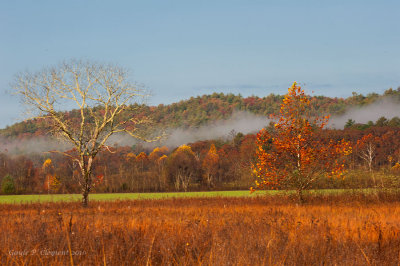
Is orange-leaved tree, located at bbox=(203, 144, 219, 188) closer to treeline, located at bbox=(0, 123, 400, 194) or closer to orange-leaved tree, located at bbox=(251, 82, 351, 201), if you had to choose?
treeline, located at bbox=(0, 123, 400, 194)

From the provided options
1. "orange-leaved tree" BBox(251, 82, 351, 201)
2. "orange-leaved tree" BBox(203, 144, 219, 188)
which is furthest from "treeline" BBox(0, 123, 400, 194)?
"orange-leaved tree" BBox(251, 82, 351, 201)

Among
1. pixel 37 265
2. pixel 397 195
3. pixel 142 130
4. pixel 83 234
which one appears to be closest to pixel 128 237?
pixel 83 234

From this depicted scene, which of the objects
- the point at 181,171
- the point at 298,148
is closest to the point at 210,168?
the point at 181,171

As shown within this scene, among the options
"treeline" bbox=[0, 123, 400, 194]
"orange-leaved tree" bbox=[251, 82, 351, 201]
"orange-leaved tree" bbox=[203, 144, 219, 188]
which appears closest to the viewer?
"orange-leaved tree" bbox=[251, 82, 351, 201]

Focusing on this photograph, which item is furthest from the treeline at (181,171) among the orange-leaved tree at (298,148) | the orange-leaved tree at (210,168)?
the orange-leaved tree at (298,148)

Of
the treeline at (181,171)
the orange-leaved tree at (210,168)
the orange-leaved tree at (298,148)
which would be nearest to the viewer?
the orange-leaved tree at (298,148)

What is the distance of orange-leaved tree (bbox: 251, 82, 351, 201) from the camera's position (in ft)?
56.6

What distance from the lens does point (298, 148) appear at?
57.2 ft

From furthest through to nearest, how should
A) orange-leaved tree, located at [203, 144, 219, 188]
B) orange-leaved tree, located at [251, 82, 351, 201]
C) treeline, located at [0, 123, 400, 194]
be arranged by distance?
orange-leaved tree, located at [203, 144, 219, 188], treeline, located at [0, 123, 400, 194], orange-leaved tree, located at [251, 82, 351, 201]

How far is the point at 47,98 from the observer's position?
2123 centimetres

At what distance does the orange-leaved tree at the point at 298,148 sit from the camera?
17.2 meters

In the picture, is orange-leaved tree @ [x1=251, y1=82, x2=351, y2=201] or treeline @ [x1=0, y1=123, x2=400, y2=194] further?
treeline @ [x1=0, y1=123, x2=400, y2=194]

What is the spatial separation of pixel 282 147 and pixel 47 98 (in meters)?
14.4

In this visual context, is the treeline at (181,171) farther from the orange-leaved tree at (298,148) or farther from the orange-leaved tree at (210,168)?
the orange-leaved tree at (298,148)
